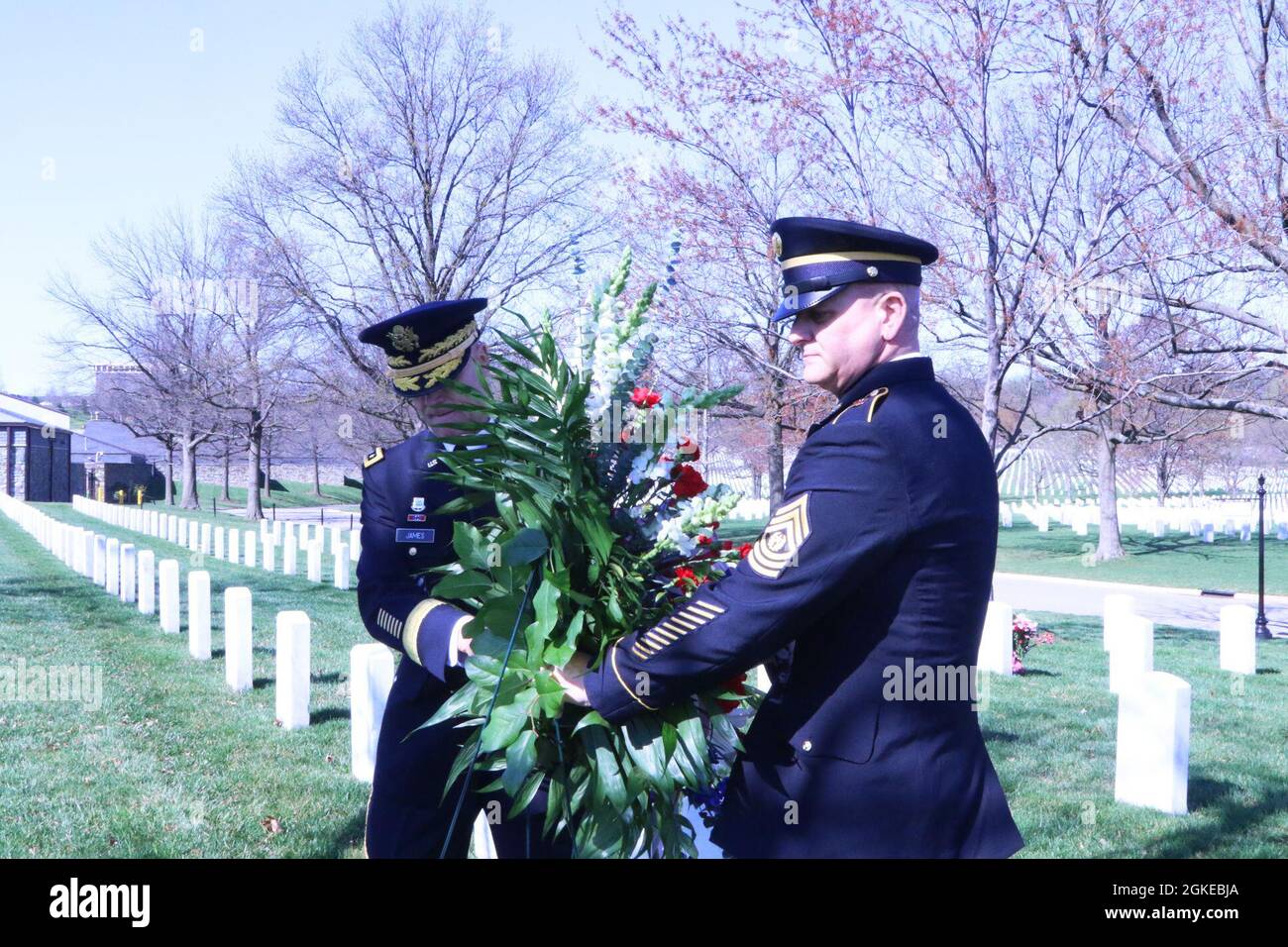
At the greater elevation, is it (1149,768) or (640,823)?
(640,823)

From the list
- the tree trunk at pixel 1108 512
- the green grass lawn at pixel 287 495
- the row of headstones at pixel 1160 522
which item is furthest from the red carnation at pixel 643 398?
the green grass lawn at pixel 287 495

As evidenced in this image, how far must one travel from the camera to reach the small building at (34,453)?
167ft

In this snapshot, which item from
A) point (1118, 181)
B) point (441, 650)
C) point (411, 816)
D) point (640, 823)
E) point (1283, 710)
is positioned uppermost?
point (1118, 181)

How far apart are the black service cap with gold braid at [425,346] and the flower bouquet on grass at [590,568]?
32.1 inches

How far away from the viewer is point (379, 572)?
343 centimetres

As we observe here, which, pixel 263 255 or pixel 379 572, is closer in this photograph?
pixel 379 572

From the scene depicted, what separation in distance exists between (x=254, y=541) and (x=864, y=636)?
2038 cm

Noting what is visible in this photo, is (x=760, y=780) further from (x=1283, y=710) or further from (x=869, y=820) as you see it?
(x=1283, y=710)

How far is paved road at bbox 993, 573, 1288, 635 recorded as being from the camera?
18203mm

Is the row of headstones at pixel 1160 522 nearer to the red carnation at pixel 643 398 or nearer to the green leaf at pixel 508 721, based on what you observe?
the red carnation at pixel 643 398

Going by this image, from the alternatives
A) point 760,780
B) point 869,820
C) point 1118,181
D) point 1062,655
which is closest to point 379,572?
point 760,780

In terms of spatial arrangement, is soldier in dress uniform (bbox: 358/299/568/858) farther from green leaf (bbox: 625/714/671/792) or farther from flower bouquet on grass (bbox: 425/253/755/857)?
green leaf (bbox: 625/714/671/792)

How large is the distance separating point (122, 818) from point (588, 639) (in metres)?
4.01

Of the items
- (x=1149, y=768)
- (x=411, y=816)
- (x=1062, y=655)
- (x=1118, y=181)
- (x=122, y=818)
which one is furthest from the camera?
(x=1062, y=655)
